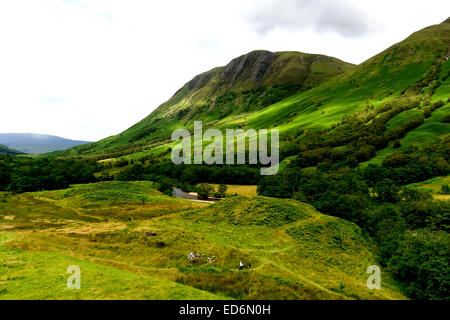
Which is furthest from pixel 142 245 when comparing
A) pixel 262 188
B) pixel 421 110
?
pixel 421 110

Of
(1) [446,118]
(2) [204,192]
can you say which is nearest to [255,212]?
(2) [204,192]

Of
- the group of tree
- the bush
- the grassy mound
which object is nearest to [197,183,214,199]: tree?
the grassy mound

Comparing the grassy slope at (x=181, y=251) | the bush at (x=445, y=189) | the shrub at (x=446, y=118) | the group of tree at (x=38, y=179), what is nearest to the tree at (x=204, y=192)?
the grassy slope at (x=181, y=251)

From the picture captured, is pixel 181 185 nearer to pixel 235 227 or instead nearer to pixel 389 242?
pixel 235 227

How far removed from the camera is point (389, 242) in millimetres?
45438

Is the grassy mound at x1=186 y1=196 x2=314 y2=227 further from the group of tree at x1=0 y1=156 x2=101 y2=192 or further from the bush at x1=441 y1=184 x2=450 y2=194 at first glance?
the group of tree at x1=0 y1=156 x2=101 y2=192

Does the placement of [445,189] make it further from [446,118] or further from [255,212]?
[446,118]

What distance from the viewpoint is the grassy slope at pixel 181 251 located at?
24.3 m

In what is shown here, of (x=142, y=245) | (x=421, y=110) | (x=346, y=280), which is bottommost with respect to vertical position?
(x=346, y=280)

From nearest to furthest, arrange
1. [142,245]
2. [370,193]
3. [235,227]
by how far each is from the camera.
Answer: [142,245], [235,227], [370,193]

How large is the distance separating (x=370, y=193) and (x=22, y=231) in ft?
359
